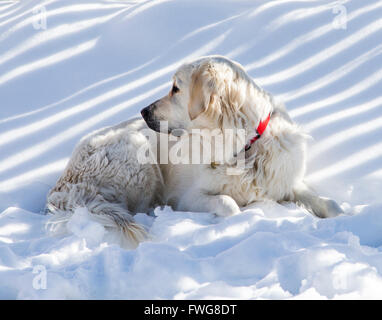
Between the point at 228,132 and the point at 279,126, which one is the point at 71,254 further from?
the point at 279,126

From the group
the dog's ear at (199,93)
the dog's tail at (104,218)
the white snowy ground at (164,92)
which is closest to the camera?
the white snowy ground at (164,92)

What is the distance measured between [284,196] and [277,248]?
2.92 feet

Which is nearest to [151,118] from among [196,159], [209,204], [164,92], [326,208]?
[196,159]

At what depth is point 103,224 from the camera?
2.72 m

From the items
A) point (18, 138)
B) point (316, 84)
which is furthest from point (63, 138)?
point (316, 84)

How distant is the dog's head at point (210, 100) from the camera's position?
9.19ft

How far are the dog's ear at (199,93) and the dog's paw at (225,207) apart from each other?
51cm

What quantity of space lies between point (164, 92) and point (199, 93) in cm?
167

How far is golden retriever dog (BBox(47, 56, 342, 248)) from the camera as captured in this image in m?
2.85

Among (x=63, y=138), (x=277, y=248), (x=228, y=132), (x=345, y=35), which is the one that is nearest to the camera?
(x=277, y=248)

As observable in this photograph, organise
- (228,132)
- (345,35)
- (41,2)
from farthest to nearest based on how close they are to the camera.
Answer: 1. (41,2)
2. (345,35)
3. (228,132)

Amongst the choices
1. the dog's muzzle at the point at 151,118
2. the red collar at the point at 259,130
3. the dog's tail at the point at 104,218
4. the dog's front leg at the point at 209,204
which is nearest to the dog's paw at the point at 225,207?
the dog's front leg at the point at 209,204

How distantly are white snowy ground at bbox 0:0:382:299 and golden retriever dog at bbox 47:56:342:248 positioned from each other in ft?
0.46

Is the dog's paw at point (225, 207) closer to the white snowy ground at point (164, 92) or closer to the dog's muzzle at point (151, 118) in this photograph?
the white snowy ground at point (164, 92)
